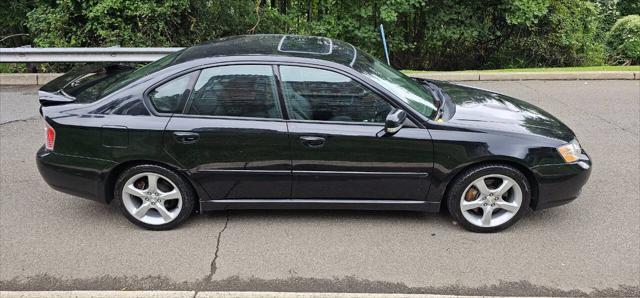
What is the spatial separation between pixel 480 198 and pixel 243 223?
188 cm

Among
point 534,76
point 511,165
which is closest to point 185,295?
point 511,165

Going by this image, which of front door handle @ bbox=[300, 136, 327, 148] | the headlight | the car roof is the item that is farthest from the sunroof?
the headlight

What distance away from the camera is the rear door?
152 inches

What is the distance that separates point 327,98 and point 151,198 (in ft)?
5.10

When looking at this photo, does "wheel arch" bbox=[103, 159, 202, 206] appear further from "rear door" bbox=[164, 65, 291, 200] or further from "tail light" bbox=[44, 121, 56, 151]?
"tail light" bbox=[44, 121, 56, 151]

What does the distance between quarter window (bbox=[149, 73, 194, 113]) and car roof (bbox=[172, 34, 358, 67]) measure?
215 mm

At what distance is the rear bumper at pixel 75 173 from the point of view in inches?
156

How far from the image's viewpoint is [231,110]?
392cm

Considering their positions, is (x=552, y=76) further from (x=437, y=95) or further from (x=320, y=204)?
(x=320, y=204)

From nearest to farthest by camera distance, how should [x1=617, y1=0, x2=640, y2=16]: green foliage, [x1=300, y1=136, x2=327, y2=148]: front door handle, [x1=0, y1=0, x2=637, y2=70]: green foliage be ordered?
[x1=300, y1=136, x2=327, y2=148]: front door handle → [x1=0, y1=0, x2=637, y2=70]: green foliage → [x1=617, y1=0, x2=640, y2=16]: green foliage

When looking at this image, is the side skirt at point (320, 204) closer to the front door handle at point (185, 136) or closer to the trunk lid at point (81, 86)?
the front door handle at point (185, 136)

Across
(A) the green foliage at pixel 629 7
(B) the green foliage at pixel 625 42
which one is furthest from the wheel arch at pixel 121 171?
(A) the green foliage at pixel 629 7

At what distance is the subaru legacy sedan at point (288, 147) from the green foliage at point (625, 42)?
11.4 meters

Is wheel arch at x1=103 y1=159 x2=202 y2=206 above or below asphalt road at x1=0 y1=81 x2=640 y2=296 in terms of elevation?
above
